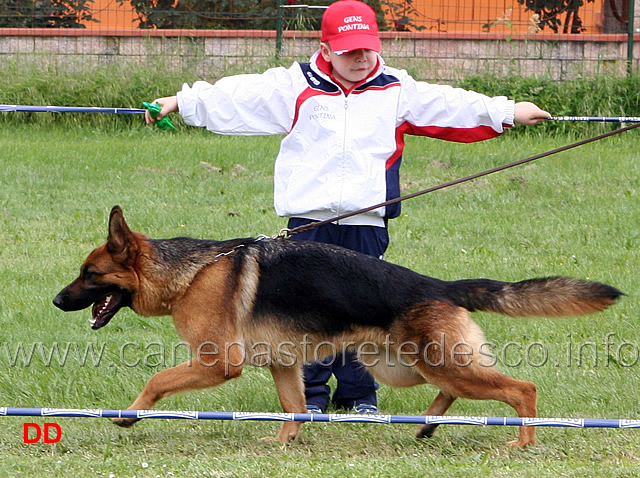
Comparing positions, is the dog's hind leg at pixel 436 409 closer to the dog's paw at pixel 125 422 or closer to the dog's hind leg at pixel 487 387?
the dog's hind leg at pixel 487 387

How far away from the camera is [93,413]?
13.9 ft

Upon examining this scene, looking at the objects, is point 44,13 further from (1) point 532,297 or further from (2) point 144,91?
(1) point 532,297

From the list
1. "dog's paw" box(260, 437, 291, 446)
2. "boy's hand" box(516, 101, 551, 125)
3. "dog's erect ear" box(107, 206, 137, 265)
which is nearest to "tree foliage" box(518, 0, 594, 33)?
"boy's hand" box(516, 101, 551, 125)

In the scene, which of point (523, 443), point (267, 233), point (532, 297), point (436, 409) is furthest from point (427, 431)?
point (267, 233)

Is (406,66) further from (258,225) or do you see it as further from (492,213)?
(258,225)

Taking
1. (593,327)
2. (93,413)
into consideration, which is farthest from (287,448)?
(593,327)

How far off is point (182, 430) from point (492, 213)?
5.74 m

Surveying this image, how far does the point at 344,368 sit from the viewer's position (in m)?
5.41

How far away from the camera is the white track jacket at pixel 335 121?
16.0 ft

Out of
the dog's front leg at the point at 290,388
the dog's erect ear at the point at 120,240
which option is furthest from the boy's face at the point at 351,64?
the dog's front leg at the point at 290,388

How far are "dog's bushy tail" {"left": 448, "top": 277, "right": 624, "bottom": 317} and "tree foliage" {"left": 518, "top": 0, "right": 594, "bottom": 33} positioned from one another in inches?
407

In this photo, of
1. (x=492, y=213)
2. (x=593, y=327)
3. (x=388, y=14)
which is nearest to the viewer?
(x=593, y=327)

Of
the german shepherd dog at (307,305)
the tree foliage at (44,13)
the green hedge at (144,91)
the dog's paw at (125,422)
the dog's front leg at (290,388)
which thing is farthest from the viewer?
the tree foliage at (44,13)

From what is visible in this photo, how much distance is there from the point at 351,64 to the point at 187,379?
1.85 meters
